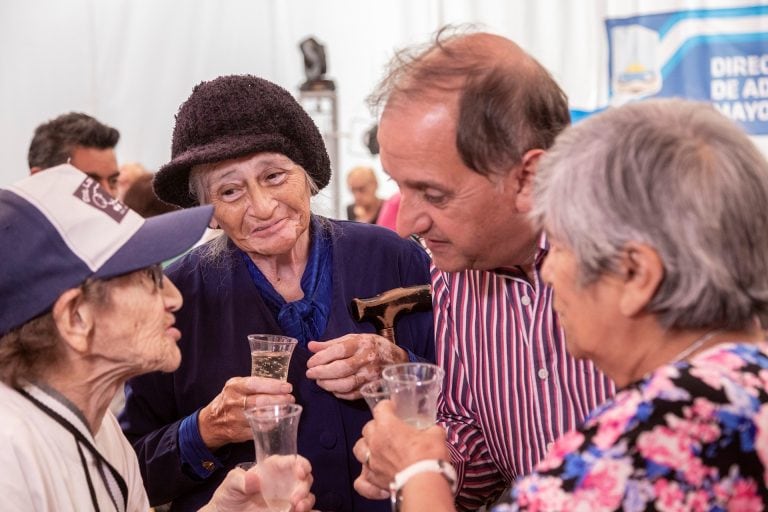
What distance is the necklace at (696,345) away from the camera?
142 centimetres

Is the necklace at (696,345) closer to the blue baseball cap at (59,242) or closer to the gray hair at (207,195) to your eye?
the blue baseball cap at (59,242)

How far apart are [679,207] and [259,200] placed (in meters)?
1.27

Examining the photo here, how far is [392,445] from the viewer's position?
1.68 meters

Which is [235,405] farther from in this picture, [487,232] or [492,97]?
[492,97]

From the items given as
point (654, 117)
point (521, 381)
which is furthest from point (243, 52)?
point (654, 117)

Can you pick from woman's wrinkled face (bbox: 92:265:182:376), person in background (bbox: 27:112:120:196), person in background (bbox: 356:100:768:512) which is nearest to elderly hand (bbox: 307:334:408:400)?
woman's wrinkled face (bbox: 92:265:182:376)

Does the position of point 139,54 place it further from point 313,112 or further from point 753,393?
point 753,393

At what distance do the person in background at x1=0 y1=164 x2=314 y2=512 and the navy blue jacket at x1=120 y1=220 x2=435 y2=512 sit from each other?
12.8 inches

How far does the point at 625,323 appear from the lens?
1447 millimetres

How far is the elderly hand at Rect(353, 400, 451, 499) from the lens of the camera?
5.43ft

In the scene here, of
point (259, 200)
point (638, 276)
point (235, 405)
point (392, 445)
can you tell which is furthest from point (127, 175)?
point (638, 276)

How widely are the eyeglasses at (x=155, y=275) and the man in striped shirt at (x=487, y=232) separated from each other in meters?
0.53

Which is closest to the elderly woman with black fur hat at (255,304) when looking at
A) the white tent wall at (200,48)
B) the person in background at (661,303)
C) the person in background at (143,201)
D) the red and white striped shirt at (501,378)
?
the red and white striped shirt at (501,378)

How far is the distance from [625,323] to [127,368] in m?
1.00
